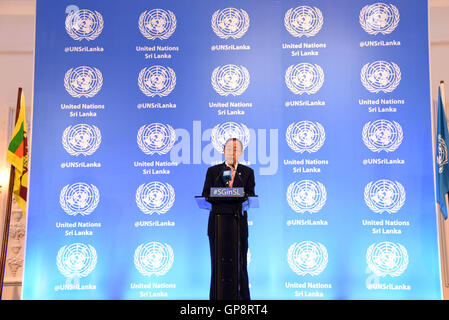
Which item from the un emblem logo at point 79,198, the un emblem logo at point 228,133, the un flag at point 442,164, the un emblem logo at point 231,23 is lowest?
the un emblem logo at point 79,198

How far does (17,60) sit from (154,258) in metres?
3.52

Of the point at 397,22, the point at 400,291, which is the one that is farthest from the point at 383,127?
the point at 400,291

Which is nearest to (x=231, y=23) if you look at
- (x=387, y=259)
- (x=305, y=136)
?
(x=305, y=136)

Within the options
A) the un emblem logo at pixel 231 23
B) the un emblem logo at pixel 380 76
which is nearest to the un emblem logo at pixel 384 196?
the un emblem logo at pixel 380 76

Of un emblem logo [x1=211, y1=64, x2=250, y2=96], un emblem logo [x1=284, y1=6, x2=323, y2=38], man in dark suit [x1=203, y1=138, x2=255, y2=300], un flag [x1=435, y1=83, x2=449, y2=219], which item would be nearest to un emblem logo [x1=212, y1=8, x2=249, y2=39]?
un emblem logo [x1=211, y1=64, x2=250, y2=96]

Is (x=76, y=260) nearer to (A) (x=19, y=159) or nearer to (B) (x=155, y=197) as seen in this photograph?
(B) (x=155, y=197)

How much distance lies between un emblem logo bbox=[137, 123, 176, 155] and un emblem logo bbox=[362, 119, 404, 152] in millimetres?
2277

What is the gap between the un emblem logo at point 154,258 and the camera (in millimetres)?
5086

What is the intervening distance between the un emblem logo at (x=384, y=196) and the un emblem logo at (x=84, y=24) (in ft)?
12.4

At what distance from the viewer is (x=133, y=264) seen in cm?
510

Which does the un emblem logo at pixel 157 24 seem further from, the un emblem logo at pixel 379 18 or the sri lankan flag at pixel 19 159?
the un emblem logo at pixel 379 18

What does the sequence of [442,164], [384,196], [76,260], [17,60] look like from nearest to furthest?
1. [442,164]
2. [384,196]
3. [76,260]
4. [17,60]

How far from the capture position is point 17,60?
20.5ft

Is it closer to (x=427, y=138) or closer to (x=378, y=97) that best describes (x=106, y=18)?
(x=378, y=97)
